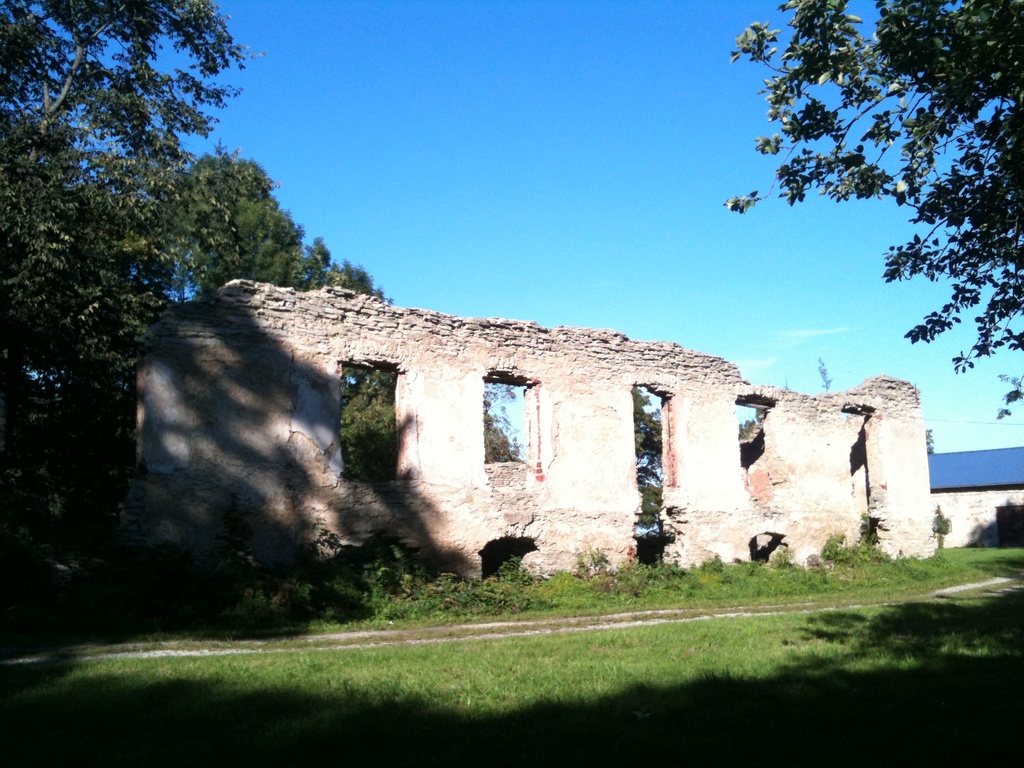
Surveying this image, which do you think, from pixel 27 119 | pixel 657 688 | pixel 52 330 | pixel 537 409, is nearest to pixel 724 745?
pixel 657 688

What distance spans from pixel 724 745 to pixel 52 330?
14687mm

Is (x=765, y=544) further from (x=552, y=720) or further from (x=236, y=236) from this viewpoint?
Answer: (x=552, y=720)

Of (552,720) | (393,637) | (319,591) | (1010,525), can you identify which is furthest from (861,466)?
(552,720)

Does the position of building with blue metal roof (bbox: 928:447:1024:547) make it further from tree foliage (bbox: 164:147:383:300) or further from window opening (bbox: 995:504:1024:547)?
tree foliage (bbox: 164:147:383:300)

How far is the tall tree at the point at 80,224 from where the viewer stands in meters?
15.3

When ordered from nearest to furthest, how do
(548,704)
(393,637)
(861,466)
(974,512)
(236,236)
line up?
(548,704), (393,637), (236,236), (861,466), (974,512)

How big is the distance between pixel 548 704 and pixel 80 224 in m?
13.4

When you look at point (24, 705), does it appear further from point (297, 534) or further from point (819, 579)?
point (819, 579)

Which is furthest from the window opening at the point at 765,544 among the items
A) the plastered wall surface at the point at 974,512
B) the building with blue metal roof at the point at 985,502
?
the building with blue metal roof at the point at 985,502

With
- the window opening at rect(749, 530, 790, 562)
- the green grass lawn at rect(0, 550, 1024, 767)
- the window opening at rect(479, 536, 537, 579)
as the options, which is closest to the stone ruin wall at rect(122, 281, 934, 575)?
the window opening at rect(749, 530, 790, 562)

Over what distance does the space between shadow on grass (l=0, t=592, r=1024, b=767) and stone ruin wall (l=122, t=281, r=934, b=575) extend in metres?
5.02

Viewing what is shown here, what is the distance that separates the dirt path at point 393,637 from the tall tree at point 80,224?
5173 mm

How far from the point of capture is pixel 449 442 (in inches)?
579

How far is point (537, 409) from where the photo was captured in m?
16.2
